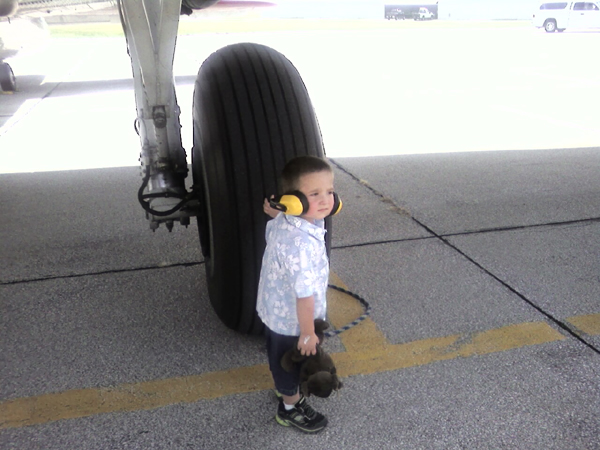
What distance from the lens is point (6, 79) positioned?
9.32m

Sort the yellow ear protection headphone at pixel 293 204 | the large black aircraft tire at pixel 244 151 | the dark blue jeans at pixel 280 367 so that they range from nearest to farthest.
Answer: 1. the yellow ear protection headphone at pixel 293 204
2. the dark blue jeans at pixel 280 367
3. the large black aircraft tire at pixel 244 151

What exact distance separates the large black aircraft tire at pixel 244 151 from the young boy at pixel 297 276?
0.91 ft

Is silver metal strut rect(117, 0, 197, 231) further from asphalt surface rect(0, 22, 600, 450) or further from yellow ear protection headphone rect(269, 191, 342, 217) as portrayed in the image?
yellow ear protection headphone rect(269, 191, 342, 217)

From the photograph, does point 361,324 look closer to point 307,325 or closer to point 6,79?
point 307,325

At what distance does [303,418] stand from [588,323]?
1438 mm

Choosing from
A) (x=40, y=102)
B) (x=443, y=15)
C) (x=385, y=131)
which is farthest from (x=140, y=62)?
(x=443, y=15)

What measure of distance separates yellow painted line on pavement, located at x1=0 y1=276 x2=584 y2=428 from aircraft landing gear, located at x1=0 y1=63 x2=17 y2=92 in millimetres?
8514

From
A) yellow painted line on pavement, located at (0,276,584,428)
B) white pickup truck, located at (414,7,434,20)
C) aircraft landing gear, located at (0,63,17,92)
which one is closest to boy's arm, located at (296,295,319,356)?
yellow painted line on pavement, located at (0,276,584,428)

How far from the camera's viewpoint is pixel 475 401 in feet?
6.82

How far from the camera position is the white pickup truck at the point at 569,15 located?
30266 mm

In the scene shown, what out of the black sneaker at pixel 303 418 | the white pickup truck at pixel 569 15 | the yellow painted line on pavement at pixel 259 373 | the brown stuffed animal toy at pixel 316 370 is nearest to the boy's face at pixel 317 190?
the brown stuffed animal toy at pixel 316 370

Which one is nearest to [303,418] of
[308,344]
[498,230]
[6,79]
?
[308,344]

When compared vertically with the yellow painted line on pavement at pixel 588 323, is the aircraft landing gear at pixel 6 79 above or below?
above

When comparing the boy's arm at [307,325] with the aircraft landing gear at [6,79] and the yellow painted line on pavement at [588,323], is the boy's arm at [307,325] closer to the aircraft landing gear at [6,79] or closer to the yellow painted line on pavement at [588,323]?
the yellow painted line on pavement at [588,323]
